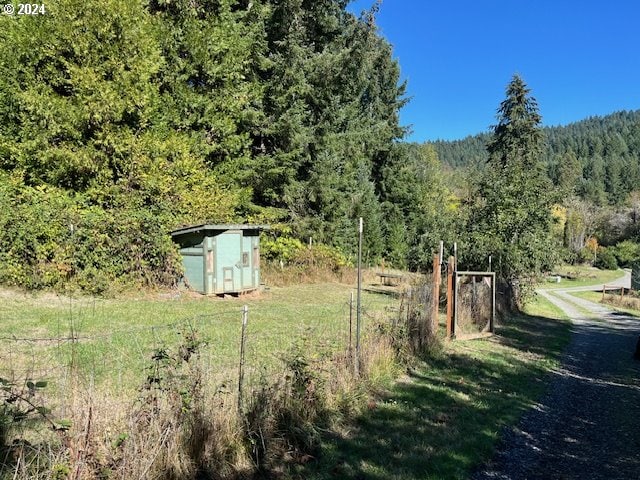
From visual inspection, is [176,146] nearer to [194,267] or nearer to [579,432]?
[194,267]

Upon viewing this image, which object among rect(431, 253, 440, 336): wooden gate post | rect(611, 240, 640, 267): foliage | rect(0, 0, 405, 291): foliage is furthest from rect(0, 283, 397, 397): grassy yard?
rect(611, 240, 640, 267): foliage

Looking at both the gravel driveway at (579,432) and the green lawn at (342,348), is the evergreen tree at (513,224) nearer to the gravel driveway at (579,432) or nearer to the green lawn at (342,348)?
the green lawn at (342,348)

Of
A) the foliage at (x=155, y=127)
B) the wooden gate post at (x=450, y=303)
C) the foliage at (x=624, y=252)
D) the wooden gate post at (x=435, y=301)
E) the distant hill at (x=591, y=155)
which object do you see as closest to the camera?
the wooden gate post at (x=435, y=301)

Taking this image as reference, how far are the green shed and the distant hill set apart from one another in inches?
3006

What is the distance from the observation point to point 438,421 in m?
6.08

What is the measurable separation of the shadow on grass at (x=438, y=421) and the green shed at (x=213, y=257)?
8.59 meters

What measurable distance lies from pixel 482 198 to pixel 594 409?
14.0 meters

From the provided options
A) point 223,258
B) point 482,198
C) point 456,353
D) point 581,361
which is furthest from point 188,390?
point 482,198

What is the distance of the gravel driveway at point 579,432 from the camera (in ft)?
16.2

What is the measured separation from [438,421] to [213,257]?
11.5m

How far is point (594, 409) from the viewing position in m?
7.43

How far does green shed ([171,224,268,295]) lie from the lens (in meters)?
16.2

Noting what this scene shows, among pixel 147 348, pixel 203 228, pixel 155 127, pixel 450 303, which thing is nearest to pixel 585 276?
pixel 450 303

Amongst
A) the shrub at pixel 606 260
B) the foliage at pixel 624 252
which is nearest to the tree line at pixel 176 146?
the shrub at pixel 606 260
